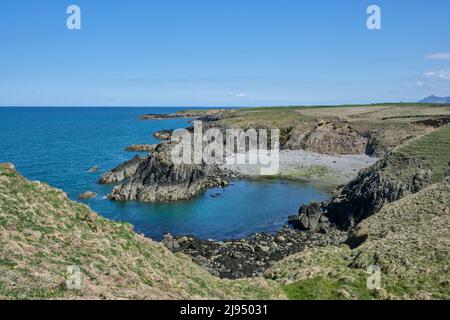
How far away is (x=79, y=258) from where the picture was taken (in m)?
24.7

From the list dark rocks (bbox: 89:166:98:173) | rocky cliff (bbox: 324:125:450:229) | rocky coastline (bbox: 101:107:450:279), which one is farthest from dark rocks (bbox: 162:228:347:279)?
dark rocks (bbox: 89:166:98:173)

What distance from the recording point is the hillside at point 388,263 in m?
28.6

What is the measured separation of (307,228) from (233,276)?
1918 cm

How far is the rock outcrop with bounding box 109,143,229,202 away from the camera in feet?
248

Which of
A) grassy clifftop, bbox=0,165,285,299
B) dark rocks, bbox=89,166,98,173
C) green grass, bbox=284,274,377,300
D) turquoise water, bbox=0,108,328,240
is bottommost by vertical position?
turquoise water, bbox=0,108,328,240

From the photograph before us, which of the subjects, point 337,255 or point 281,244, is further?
point 281,244

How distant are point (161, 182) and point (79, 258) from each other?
174 ft

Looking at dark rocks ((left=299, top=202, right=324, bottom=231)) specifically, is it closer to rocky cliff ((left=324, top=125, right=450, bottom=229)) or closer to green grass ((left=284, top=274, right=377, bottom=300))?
rocky cliff ((left=324, top=125, right=450, bottom=229))

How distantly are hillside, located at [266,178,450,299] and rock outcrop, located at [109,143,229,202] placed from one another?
39.4 m

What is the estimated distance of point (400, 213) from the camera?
1822 inches
